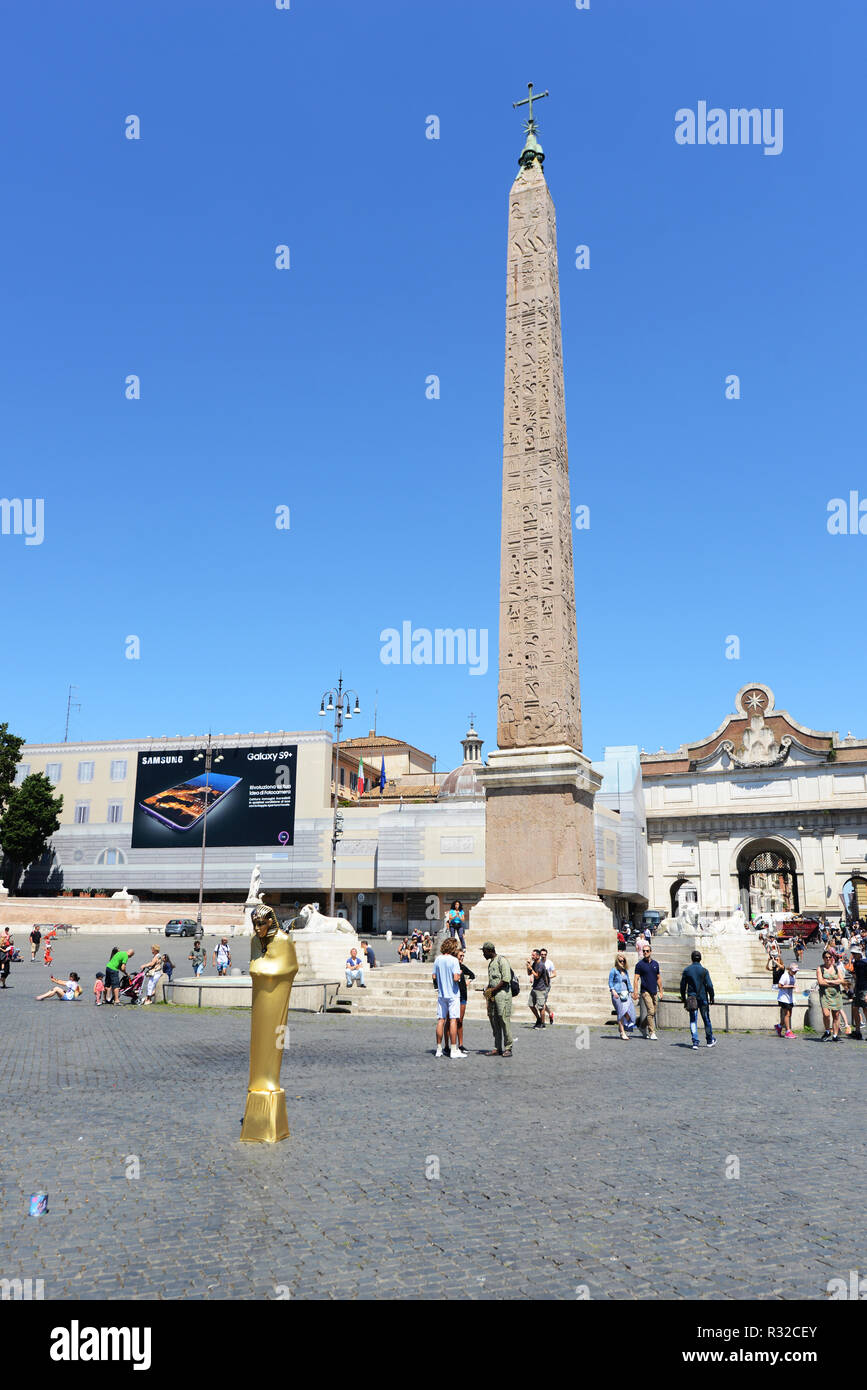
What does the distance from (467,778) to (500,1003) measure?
59572 mm

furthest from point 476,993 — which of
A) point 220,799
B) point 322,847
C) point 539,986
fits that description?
point 220,799

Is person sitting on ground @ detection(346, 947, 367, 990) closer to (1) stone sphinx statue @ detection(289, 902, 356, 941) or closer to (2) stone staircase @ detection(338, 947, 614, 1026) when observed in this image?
(2) stone staircase @ detection(338, 947, 614, 1026)

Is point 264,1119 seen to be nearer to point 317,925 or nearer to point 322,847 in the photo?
point 317,925

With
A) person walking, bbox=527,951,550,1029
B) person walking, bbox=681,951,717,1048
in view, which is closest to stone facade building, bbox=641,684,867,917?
person walking, bbox=527,951,550,1029

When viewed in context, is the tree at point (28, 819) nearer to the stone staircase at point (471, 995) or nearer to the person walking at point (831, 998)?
the stone staircase at point (471, 995)

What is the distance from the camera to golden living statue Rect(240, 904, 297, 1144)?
671 cm

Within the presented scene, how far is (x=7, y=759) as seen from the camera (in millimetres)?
71875

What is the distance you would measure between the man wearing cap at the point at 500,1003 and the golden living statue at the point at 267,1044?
16.9 feet

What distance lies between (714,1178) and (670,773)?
67.2 meters

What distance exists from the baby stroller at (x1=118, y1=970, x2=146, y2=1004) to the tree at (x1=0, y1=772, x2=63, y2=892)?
2201 inches

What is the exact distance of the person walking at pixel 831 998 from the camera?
570 inches

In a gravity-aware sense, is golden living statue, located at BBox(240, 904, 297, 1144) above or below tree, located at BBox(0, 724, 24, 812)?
below

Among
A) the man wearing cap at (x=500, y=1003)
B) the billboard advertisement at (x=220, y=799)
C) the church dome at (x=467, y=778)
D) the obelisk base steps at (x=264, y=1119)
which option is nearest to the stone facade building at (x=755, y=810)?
the church dome at (x=467, y=778)
